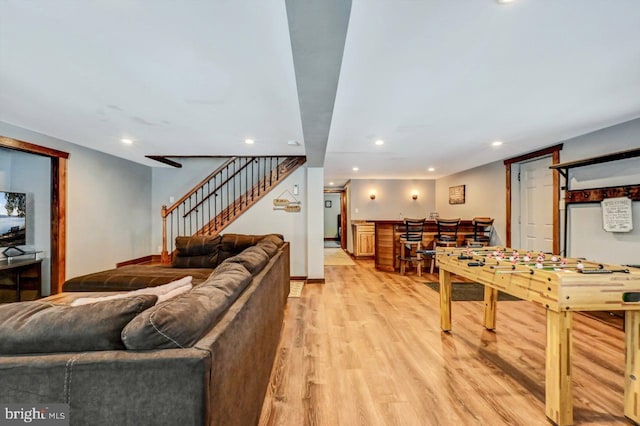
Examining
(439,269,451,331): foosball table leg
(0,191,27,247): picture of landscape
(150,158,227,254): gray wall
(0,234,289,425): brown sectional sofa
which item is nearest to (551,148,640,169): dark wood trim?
(439,269,451,331): foosball table leg

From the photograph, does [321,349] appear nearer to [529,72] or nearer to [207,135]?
[529,72]

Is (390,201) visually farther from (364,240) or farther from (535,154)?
(535,154)

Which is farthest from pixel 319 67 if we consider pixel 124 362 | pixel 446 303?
pixel 446 303

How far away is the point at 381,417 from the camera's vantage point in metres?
1.79

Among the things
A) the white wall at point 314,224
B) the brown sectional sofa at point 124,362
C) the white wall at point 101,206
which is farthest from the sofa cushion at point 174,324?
the white wall at point 101,206

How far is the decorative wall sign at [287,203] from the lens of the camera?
17.7ft

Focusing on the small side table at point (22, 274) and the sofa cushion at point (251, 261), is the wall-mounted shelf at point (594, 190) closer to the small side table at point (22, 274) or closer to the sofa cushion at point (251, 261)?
the sofa cushion at point (251, 261)

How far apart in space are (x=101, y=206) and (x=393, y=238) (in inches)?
219

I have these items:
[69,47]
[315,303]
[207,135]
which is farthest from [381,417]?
[207,135]

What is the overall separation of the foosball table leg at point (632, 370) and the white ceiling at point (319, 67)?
1.75 metres

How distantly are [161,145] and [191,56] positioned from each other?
2.97 m

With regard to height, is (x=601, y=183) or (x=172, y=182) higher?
(x=172, y=182)

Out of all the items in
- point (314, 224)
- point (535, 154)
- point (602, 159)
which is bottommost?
point (314, 224)

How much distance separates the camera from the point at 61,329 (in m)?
0.98
